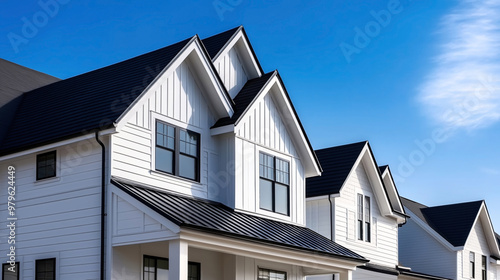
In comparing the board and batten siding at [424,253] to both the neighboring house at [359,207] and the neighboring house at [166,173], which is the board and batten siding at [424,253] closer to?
the neighboring house at [359,207]

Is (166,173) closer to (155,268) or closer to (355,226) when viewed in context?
(155,268)

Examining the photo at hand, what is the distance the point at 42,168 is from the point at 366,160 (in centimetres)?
1594

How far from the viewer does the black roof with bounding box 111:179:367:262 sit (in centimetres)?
1767

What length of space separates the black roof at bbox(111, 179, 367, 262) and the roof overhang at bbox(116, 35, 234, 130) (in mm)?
2895

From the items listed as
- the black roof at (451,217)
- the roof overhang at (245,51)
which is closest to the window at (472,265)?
the black roof at (451,217)

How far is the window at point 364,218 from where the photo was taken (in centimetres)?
3120

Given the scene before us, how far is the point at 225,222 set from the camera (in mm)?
19406

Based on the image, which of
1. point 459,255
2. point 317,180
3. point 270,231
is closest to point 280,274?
point 270,231

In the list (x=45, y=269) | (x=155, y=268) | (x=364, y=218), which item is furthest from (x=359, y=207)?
(x=45, y=269)

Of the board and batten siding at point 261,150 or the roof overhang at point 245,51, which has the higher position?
the roof overhang at point 245,51

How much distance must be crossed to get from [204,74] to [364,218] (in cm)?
1255

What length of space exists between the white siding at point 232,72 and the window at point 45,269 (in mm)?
8221

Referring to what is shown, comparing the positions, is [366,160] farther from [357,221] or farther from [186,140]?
[186,140]

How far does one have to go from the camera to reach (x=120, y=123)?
1838cm
